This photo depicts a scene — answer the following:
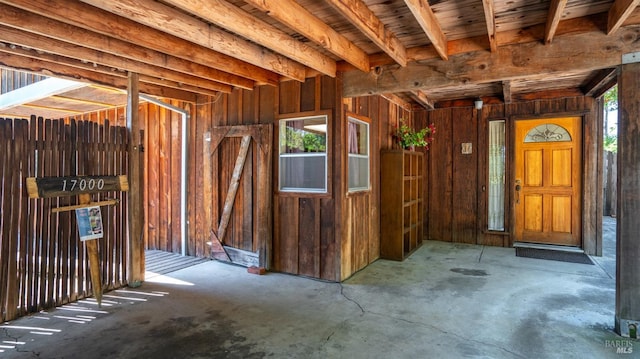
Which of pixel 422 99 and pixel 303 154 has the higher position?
Answer: pixel 422 99

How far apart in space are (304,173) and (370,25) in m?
2.17

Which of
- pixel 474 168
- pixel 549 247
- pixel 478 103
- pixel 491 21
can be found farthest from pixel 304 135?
pixel 549 247

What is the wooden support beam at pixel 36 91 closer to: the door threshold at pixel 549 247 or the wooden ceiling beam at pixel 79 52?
the wooden ceiling beam at pixel 79 52

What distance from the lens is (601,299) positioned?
3627 mm

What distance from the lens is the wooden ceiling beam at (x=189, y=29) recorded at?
2460mm

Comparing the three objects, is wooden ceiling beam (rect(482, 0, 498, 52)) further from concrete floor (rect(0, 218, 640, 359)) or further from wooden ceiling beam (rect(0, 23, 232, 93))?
wooden ceiling beam (rect(0, 23, 232, 93))

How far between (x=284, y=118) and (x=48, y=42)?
257 cm

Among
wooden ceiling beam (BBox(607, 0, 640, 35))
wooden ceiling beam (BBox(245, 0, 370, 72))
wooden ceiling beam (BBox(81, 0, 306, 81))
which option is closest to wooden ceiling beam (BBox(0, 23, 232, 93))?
wooden ceiling beam (BBox(81, 0, 306, 81))

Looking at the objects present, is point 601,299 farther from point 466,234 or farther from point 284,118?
point 284,118

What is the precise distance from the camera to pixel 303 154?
454cm

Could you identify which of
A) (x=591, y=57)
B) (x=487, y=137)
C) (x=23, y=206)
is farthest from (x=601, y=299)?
(x=23, y=206)

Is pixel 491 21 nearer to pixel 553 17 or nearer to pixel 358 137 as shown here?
pixel 553 17

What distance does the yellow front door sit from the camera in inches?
230

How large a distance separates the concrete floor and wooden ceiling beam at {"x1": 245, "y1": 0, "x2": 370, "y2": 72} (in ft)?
8.34
